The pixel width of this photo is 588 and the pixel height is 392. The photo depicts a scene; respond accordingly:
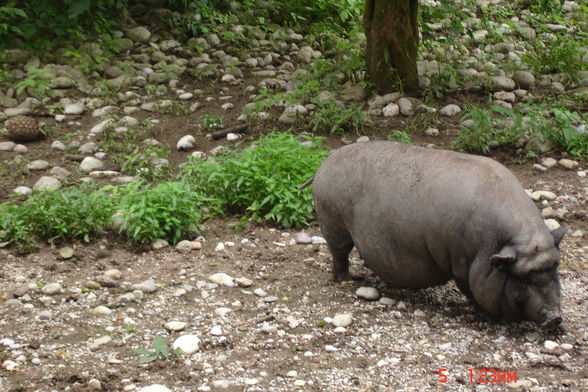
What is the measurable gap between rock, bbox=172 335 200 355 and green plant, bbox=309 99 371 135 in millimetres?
3376

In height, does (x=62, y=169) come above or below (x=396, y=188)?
below

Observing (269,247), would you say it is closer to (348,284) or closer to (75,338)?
(348,284)

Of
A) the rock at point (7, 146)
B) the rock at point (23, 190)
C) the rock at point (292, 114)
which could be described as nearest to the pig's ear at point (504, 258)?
the rock at point (292, 114)

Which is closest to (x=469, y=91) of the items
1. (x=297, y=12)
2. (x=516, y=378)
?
(x=297, y=12)

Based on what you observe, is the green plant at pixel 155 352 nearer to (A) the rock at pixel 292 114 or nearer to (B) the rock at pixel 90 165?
(B) the rock at pixel 90 165

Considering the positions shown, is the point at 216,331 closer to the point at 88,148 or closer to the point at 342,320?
the point at 342,320

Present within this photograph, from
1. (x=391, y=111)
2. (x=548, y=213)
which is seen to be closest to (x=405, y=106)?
(x=391, y=111)

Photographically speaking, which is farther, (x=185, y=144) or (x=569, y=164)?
(x=185, y=144)

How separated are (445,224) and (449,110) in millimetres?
3589

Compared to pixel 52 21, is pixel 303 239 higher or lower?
lower

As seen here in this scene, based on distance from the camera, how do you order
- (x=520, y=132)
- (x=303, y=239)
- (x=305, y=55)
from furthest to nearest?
1. (x=305, y=55)
2. (x=520, y=132)
3. (x=303, y=239)

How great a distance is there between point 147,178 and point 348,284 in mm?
2380

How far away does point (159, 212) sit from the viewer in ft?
18.1

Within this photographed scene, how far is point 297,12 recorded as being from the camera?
9969 mm
